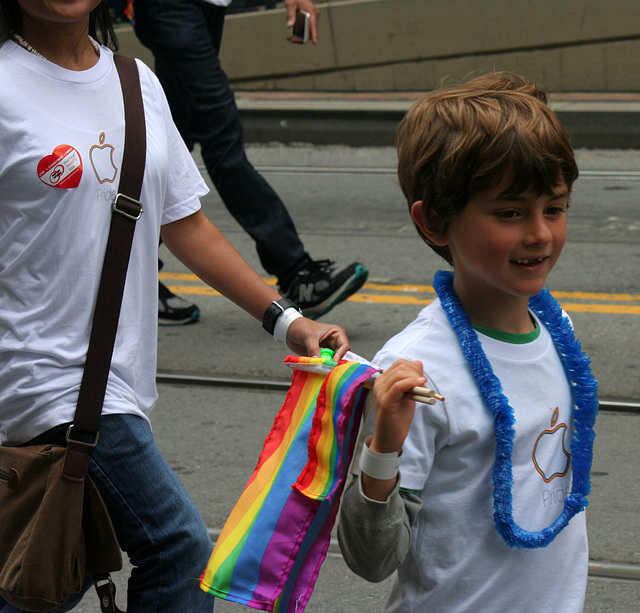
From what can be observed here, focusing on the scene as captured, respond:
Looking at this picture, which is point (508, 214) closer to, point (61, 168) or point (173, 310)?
A: point (61, 168)

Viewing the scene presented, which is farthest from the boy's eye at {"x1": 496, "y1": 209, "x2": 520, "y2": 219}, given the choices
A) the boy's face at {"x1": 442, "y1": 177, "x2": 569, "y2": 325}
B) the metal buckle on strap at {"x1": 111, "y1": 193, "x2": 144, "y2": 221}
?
the metal buckle on strap at {"x1": 111, "y1": 193, "x2": 144, "y2": 221}

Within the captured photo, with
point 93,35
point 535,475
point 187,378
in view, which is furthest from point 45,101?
point 187,378

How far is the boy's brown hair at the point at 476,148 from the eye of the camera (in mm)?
1802

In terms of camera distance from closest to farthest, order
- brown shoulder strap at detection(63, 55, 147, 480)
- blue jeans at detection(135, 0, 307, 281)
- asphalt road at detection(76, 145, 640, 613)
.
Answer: brown shoulder strap at detection(63, 55, 147, 480), asphalt road at detection(76, 145, 640, 613), blue jeans at detection(135, 0, 307, 281)

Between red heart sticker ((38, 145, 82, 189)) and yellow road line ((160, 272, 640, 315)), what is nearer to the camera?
red heart sticker ((38, 145, 82, 189))

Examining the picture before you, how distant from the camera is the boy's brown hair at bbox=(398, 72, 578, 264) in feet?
5.91

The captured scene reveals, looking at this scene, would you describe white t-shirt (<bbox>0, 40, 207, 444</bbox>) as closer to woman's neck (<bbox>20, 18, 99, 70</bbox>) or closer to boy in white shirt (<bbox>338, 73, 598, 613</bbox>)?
woman's neck (<bbox>20, 18, 99, 70</bbox>)

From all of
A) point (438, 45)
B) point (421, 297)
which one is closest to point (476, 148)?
point (421, 297)

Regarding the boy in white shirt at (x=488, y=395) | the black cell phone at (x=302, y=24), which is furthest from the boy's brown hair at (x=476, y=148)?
the black cell phone at (x=302, y=24)

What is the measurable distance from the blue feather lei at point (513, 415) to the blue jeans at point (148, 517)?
→ 2.02ft

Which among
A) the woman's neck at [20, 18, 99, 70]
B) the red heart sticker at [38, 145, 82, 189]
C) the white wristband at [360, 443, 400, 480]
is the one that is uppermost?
the woman's neck at [20, 18, 99, 70]

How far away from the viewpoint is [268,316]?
2441 mm

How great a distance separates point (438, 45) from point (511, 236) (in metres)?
12.1

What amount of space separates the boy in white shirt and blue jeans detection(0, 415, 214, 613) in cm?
41
